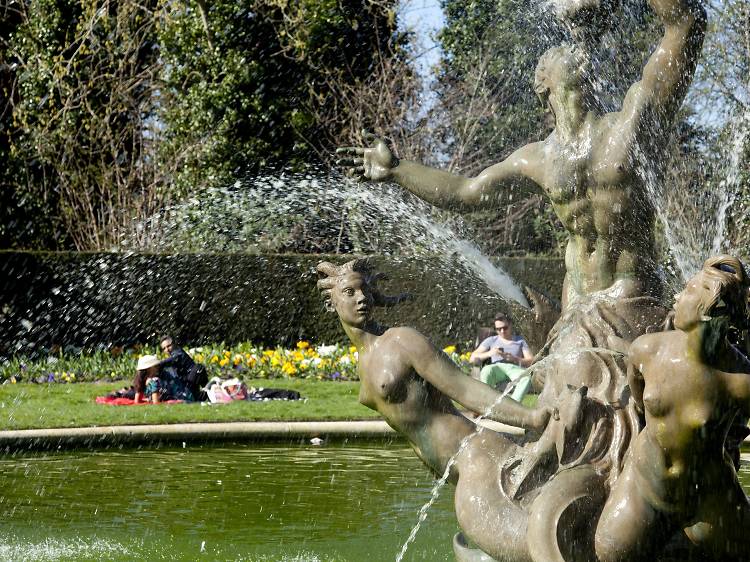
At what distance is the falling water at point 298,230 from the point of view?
60.7ft

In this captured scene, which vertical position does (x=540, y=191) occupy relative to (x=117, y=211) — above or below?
above

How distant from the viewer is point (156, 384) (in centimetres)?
1237

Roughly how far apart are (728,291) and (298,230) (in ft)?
54.4

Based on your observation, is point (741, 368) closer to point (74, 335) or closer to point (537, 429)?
point (537, 429)

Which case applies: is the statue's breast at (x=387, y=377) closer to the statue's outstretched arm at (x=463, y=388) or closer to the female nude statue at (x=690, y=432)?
the statue's outstretched arm at (x=463, y=388)

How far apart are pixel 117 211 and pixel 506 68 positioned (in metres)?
7.16

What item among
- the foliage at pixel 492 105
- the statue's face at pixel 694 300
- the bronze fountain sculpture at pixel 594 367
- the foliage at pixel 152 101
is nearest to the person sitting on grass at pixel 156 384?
the bronze fountain sculpture at pixel 594 367

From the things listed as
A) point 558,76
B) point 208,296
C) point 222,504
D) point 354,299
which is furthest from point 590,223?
point 208,296

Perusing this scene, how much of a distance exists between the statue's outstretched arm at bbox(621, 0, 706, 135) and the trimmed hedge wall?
12515 mm

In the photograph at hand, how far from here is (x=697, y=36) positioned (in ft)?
14.6

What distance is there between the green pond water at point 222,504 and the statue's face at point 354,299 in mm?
1488

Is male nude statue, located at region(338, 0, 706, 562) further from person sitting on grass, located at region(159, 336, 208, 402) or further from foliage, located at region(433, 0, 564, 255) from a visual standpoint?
foliage, located at region(433, 0, 564, 255)

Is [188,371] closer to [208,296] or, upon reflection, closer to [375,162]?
[208,296]

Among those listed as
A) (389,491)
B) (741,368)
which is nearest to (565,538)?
(741,368)
